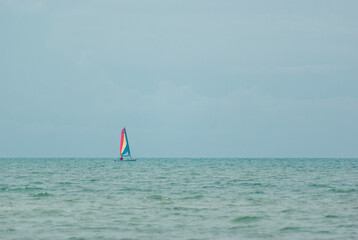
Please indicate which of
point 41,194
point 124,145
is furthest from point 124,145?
point 41,194

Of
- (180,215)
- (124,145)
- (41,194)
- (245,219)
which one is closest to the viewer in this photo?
(245,219)

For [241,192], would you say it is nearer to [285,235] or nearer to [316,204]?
[316,204]

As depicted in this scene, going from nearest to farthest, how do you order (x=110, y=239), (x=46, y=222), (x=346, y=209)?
(x=110, y=239)
(x=46, y=222)
(x=346, y=209)

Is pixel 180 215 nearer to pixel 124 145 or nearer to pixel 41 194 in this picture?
pixel 41 194

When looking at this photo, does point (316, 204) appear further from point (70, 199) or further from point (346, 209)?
point (70, 199)

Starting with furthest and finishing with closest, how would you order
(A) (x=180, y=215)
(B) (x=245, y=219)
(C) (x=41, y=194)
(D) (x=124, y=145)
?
(D) (x=124, y=145)
(C) (x=41, y=194)
(A) (x=180, y=215)
(B) (x=245, y=219)

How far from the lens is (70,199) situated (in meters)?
37.0

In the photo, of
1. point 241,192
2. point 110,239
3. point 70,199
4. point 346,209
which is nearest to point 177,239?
point 110,239

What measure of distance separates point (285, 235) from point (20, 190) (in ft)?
90.4

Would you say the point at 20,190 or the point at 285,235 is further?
the point at 20,190

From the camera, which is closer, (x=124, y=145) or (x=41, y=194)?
(x=41, y=194)

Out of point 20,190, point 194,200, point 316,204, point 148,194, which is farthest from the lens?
point 20,190

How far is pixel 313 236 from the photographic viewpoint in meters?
23.0

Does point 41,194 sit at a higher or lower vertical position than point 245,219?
higher
